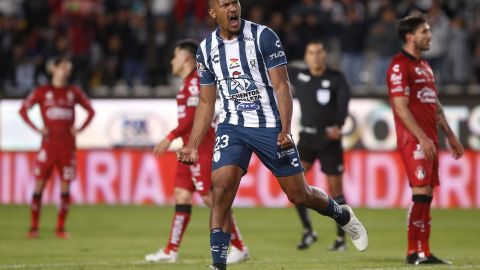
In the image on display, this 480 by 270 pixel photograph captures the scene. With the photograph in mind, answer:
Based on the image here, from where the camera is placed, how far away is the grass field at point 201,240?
11273mm

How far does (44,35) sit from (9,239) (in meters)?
10.8

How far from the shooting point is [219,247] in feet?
29.6

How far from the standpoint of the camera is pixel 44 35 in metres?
24.6

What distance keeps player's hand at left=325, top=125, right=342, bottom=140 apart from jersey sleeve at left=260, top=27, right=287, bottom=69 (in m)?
4.32

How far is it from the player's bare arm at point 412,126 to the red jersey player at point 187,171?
2157mm

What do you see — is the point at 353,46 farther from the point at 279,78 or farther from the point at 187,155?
the point at 187,155

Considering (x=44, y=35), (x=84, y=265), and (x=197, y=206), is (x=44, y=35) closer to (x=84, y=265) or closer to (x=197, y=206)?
(x=197, y=206)

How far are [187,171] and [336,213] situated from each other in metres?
2.61

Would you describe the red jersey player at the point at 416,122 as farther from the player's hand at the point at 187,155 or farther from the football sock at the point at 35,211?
the football sock at the point at 35,211

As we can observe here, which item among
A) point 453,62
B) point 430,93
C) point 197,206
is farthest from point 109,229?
point 453,62

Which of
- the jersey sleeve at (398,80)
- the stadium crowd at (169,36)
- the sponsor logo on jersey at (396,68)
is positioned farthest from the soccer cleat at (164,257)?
the stadium crowd at (169,36)

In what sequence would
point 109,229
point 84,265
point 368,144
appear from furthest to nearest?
1. point 368,144
2. point 109,229
3. point 84,265

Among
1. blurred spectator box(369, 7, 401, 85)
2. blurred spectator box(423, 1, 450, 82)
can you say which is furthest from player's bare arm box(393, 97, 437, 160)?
blurred spectator box(369, 7, 401, 85)

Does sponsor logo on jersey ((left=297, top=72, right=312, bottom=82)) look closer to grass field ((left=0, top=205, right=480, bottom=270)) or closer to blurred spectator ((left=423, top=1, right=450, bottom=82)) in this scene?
grass field ((left=0, top=205, right=480, bottom=270))
